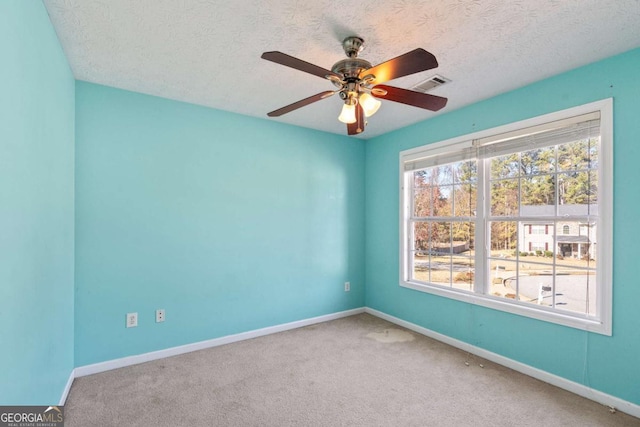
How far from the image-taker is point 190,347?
9.80 feet

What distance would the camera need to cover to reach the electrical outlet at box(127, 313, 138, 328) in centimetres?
270

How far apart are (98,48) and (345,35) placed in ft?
5.53

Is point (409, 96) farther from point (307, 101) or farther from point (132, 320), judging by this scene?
point (132, 320)

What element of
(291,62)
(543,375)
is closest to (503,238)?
(543,375)

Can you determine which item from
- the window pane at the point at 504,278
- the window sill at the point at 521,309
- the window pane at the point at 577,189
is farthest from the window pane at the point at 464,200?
the window sill at the point at 521,309

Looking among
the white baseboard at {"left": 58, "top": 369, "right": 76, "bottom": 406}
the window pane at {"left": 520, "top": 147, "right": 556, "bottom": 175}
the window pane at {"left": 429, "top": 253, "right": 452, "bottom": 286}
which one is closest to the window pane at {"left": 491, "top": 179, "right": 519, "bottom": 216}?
the window pane at {"left": 520, "top": 147, "right": 556, "bottom": 175}

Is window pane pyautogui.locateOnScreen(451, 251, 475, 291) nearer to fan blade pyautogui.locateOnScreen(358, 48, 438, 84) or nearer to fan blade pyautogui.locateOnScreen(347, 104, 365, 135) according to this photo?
fan blade pyautogui.locateOnScreen(347, 104, 365, 135)

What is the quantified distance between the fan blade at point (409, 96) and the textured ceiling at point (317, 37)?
0.38 meters

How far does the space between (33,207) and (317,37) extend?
1.84 meters

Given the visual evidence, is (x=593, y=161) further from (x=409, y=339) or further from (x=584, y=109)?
(x=409, y=339)

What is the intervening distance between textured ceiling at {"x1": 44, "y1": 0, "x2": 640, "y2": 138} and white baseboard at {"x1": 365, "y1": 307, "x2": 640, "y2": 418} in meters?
2.41

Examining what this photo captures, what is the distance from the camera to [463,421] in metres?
1.99

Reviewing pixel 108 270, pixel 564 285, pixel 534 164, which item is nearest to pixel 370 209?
pixel 534 164

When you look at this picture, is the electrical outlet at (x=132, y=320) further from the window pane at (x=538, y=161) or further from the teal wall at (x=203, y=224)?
the window pane at (x=538, y=161)
